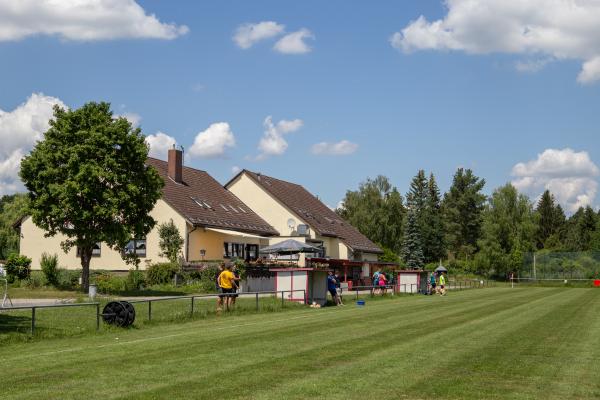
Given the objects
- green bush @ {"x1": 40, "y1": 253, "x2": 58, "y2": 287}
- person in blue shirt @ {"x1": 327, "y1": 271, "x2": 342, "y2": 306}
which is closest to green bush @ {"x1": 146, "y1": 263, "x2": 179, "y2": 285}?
green bush @ {"x1": 40, "y1": 253, "x2": 58, "y2": 287}

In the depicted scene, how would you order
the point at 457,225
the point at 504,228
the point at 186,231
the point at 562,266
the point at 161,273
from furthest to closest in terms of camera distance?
the point at 457,225, the point at 504,228, the point at 562,266, the point at 186,231, the point at 161,273

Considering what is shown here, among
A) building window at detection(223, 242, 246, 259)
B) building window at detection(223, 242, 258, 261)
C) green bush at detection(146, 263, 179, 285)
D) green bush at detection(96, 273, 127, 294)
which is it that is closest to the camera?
green bush at detection(96, 273, 127, 294)

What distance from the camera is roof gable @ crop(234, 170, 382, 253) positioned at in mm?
62000

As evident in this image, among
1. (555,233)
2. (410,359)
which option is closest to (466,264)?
(555,233)

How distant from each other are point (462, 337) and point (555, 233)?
127645 mm

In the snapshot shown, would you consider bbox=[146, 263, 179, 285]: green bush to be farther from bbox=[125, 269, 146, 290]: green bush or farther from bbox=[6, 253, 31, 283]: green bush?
bbox=[6, 253, 31, 283]: green bush

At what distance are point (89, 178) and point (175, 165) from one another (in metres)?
20.0

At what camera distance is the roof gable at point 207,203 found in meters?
48.6

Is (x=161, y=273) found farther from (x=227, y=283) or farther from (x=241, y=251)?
(x=227, y=283)

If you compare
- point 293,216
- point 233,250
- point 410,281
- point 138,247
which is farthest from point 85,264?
point 293,216

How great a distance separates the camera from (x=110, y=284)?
121 ft

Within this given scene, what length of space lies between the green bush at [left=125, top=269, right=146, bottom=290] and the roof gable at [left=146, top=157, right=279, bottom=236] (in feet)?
25.4

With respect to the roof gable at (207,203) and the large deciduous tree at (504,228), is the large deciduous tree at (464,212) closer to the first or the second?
the large deciduous tree at (504,228)

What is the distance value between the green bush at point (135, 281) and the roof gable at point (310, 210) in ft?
74.5
